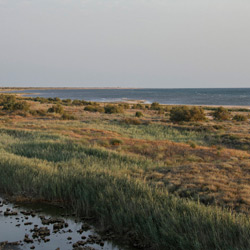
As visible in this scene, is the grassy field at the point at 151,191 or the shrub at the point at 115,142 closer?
the grassy field at the point at 151,191

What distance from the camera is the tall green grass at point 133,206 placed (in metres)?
5.28

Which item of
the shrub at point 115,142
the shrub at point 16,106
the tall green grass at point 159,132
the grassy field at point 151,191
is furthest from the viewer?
the shrub at point 16,106

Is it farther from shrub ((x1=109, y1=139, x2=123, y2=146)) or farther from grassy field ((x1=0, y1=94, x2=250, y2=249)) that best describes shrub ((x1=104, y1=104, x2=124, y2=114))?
grassy field ((x1=0, y1=94, x2=250, y2=249))

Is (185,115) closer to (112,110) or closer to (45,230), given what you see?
(112,110)

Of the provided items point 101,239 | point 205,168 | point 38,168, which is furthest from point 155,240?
point 205,168

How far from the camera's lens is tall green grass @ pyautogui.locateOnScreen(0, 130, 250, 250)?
5277mm

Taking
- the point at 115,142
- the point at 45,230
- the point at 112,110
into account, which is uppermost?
the point at 45,230

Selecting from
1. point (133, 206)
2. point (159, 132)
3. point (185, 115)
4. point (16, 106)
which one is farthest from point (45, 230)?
point (16, 106)

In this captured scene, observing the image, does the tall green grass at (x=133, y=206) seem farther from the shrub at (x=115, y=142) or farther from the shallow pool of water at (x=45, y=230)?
the shrub at (x=115, y=142)

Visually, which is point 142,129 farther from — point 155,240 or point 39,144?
point 155,240

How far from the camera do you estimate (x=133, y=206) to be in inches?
264

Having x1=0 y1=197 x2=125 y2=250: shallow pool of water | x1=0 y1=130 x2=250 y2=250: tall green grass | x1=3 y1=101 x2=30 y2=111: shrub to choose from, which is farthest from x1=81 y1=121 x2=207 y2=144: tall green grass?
x1=3 y1=101 x2=30 y2=111: shrub

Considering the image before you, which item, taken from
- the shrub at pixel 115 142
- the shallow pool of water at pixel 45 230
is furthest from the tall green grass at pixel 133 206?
the shrub at pixel 115 142

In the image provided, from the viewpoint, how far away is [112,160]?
12.5 meters
